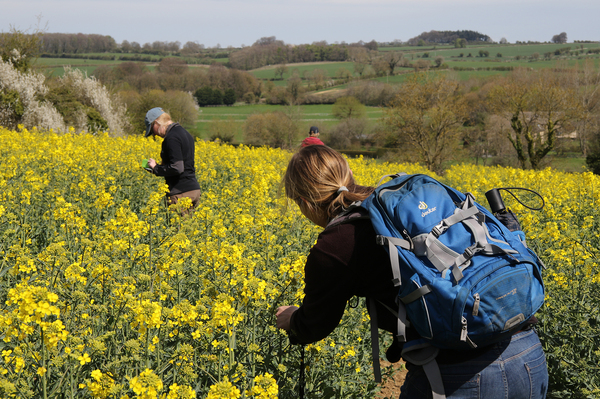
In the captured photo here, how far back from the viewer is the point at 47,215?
16.5ft

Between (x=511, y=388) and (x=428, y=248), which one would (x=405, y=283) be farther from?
(x=511, y=388)

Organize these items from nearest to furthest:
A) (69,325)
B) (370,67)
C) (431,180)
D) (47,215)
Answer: (431,180), (69,325), (47,215), (370,67)

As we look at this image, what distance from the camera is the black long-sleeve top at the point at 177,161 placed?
579 centimetres

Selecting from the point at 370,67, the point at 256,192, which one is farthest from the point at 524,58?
the point at 256,192

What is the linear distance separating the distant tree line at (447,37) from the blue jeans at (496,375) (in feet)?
650

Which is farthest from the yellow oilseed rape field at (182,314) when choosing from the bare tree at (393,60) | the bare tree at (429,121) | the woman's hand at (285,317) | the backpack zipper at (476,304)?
the bare tree at (393,60)

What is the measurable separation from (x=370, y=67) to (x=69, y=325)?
108267 millimetres

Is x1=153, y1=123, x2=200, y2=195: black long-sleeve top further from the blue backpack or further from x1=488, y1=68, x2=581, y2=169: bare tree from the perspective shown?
x1=488, y1=68, x2=581, y2=169: bare tree

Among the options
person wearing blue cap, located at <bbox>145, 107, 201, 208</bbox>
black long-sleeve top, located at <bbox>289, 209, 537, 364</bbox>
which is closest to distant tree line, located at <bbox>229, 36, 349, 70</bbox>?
person wearing blue cap, located at <bbox>145, 107, 201, 208</bbox>

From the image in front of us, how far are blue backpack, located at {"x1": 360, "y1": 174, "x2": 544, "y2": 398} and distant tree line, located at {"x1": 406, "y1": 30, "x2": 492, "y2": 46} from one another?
19825 centimetres

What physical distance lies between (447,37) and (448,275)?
681 feet

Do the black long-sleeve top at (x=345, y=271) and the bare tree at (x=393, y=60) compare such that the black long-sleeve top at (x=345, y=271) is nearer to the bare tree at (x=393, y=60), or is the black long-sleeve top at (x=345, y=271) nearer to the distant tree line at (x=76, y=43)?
the bare tree at (x=393, y=60)

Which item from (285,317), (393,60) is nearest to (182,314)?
(285,317)

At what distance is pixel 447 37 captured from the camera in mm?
187875
